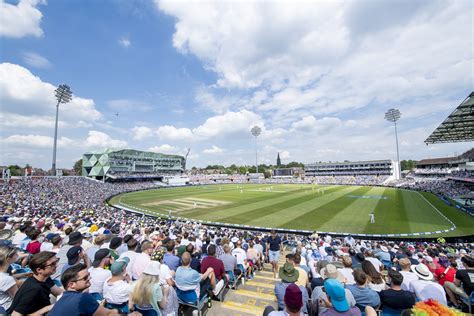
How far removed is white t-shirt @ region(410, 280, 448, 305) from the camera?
3992 millimetres

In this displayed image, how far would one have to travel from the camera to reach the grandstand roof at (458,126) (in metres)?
22.6

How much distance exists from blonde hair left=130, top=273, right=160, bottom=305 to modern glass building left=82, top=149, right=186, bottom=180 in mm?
75328

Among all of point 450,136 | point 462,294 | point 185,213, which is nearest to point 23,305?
point 462,294

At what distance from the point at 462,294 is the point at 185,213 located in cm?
2623

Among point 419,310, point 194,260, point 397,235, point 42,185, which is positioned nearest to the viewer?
point 419,310

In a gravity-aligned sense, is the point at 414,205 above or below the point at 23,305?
below

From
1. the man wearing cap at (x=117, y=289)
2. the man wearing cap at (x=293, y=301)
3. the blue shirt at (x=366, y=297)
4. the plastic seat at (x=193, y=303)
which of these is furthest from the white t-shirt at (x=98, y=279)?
the blue shirt at (x=366, y=297)

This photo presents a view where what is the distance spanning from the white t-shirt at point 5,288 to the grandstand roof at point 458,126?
102ft

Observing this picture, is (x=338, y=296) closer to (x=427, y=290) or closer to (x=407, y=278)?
(x=427, y=290)

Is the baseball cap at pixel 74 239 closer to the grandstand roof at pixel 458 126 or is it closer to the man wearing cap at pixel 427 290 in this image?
the man wearing cap at pixel 427 290

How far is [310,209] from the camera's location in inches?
1109

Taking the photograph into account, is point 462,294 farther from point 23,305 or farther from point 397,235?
point 397,235

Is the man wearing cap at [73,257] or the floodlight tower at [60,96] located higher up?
the floodlight tower at [60,96]

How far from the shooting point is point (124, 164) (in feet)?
248
